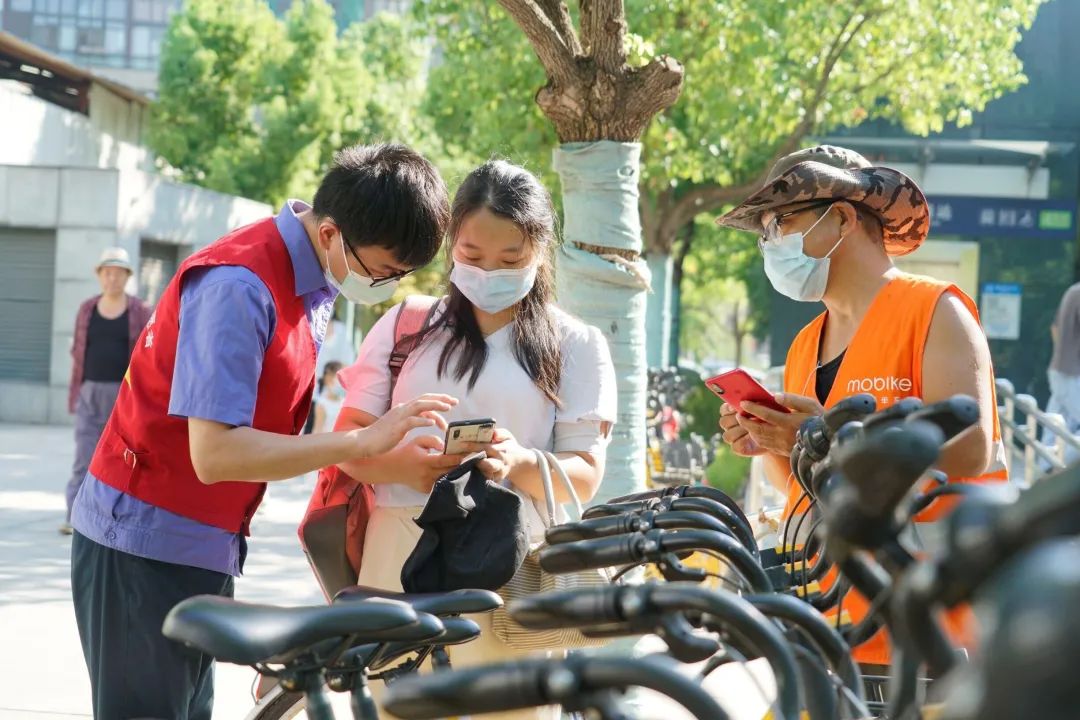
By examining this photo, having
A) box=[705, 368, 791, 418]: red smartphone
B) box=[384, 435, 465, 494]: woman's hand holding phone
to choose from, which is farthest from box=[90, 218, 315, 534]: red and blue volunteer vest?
box=[705, 368, 791, 418]: red smartphone

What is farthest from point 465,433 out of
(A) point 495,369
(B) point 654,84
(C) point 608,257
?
(B) point 654,84

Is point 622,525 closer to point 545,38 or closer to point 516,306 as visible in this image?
point 516,306

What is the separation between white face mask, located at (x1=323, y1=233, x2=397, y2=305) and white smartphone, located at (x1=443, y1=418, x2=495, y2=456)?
1.13ft

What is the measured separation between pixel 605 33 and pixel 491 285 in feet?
8.64

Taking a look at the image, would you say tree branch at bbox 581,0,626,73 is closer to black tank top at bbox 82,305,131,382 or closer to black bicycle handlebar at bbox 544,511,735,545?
black bicycle handlebar at bbox 544,511,735,545

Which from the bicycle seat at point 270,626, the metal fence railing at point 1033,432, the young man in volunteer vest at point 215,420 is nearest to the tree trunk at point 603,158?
the metal fence railing at point 1033,432

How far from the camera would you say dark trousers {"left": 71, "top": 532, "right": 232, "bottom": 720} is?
9.20 feet

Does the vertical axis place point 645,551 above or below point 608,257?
below

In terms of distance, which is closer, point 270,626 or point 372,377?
point 270,626

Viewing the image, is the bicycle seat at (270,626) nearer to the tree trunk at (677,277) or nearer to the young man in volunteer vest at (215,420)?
the young man in volunteer vest at (215,420)

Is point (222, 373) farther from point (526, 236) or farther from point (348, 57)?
point (348, 57)

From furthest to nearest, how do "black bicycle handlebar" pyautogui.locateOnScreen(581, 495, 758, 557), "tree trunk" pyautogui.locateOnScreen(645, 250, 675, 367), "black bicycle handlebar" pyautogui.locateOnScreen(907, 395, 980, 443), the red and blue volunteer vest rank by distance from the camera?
"tree trunk" pyautogui.locateOnScreen(645, 250, 675, 367) < the red and blue volunteer vest < "black bicycle handlebar" pyautogui.locateOnScreen(581, 495, 758, 557) < "black bicycle handlebar" pyautogui.locateOnScreen(907, 395, 980, 443)

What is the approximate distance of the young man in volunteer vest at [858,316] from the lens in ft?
9.30

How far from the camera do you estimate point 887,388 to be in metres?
2.92
